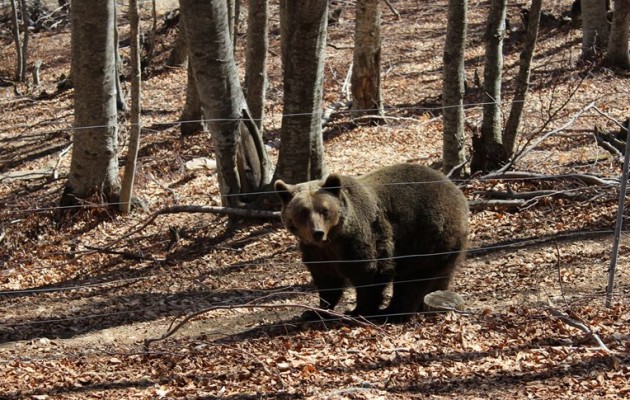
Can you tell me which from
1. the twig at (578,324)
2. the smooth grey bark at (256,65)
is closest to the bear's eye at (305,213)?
the twig at (578,324)

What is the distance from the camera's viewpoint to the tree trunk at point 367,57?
16.8m

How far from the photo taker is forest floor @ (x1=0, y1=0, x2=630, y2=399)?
6668mm

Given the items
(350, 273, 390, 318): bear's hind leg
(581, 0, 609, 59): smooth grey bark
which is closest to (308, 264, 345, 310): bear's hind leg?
(350, 273, 390, 318): bear's hind leg

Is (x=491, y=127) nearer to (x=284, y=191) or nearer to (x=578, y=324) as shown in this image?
(x=284, y=191)

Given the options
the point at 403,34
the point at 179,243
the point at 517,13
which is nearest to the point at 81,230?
the point at 179,243

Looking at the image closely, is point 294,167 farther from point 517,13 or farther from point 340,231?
point 517,13

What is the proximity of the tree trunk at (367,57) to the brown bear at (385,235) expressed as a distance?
28.5 feet

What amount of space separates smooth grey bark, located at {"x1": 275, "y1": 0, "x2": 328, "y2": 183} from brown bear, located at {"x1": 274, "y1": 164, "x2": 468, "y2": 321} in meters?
2.62

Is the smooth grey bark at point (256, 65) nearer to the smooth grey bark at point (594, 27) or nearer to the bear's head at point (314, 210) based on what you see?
the bear's head at point (314, 210)

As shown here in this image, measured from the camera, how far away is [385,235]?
8.34 metres

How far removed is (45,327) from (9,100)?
15535 mm

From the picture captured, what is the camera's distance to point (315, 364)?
695cm

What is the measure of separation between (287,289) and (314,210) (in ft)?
6.89

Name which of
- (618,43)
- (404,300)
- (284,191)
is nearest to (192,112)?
(618,43)
